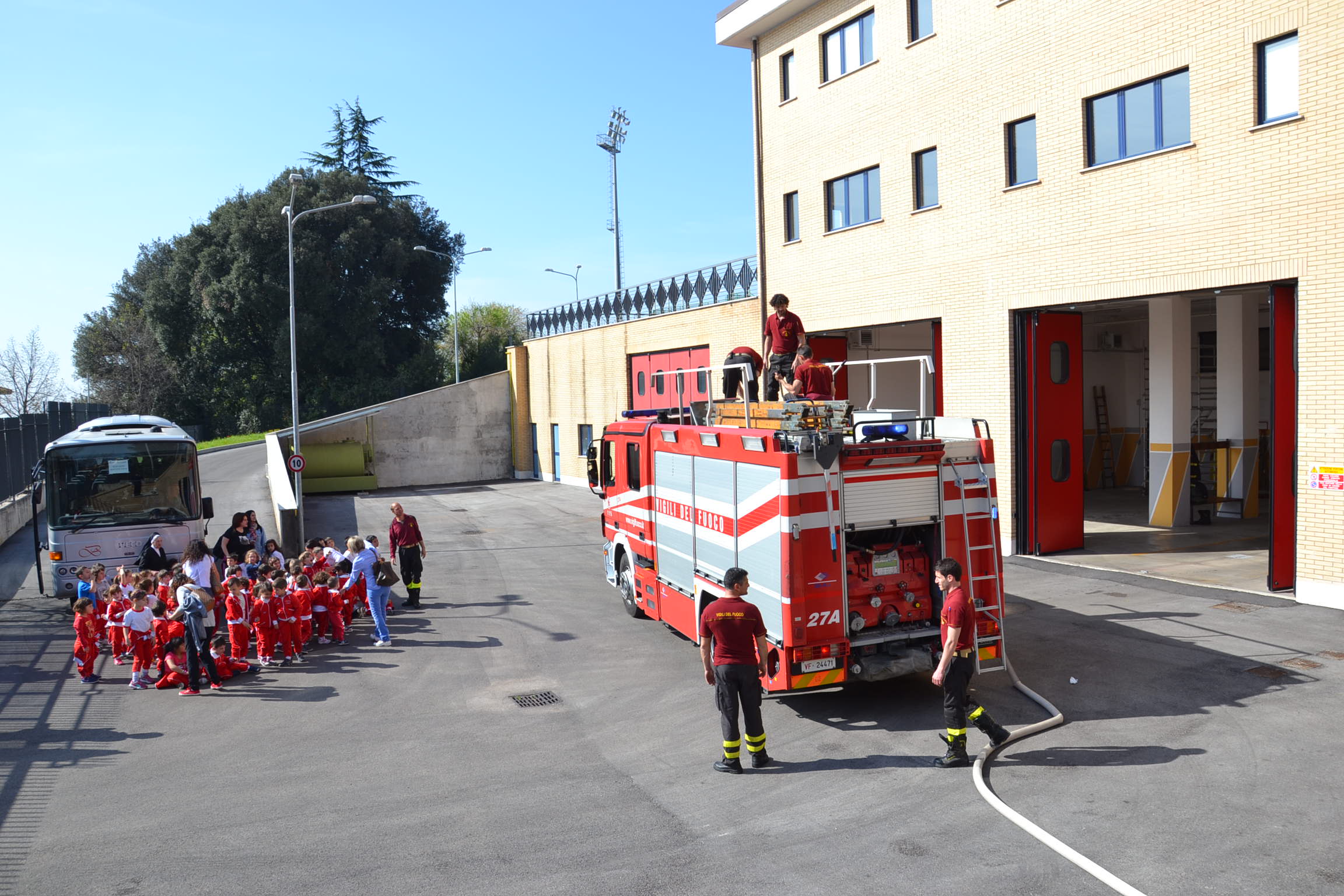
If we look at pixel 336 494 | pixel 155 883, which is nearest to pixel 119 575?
pixel 155 883

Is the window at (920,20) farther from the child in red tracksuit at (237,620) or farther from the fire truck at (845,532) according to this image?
the child in red tracksuit at (237,620)

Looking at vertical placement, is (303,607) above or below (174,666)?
above

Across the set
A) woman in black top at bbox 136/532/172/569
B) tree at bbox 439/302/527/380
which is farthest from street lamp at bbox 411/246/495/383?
woman in black top at bbox 136/532/172/569

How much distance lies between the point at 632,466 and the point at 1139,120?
10192 millimetres

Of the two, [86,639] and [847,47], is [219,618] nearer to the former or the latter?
[86,639]

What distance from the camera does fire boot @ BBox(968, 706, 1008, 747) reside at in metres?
7.99

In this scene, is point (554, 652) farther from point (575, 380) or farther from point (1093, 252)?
point (575, 380)

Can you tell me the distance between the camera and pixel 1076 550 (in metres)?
18.4

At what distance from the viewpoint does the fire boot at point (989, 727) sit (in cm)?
799

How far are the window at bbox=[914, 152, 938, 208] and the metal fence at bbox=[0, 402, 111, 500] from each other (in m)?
20.1

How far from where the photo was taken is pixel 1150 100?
1525 centimetres

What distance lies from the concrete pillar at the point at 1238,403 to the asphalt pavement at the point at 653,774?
9.10m

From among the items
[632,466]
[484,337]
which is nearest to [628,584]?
[632,466]

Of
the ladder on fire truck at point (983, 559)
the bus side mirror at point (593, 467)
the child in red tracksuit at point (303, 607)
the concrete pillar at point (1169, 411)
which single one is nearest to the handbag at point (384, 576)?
the child in red tracksuit at point (303, 607)
